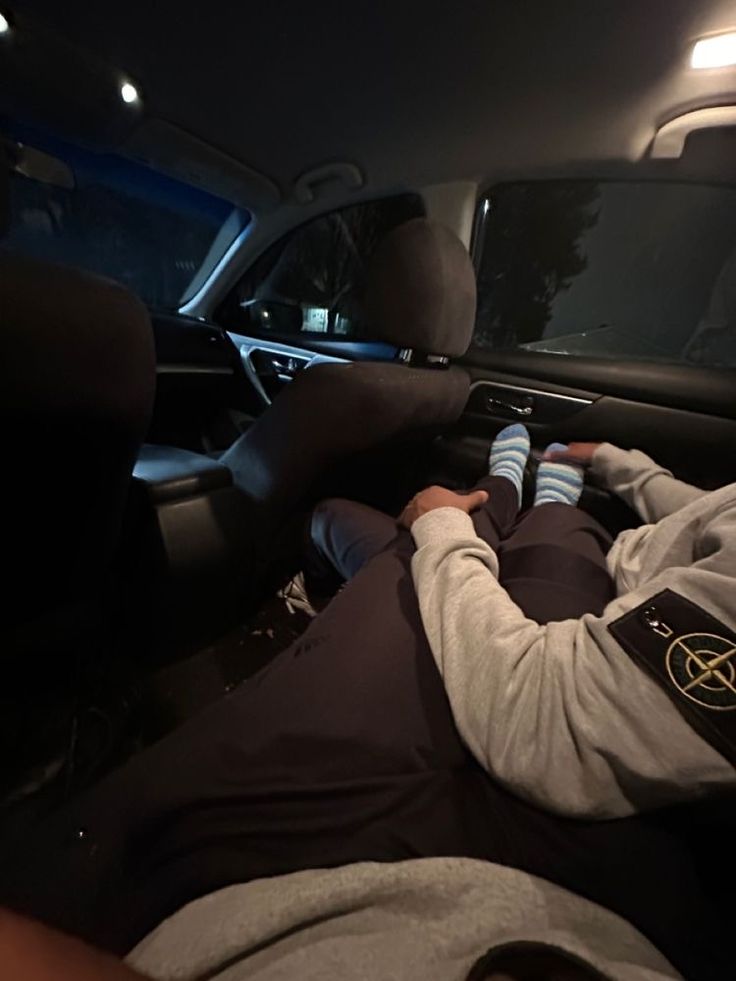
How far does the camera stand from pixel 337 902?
1.47 feet

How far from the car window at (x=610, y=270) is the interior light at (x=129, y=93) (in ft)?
3.81

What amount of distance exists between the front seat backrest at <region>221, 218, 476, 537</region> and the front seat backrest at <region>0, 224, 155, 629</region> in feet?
1.39

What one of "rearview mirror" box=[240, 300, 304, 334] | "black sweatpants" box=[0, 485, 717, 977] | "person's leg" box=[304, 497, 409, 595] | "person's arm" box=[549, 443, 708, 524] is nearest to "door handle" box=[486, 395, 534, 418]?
"person's arm" box=[549, 443, 708, 524]

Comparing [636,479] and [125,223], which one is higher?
[125,223]

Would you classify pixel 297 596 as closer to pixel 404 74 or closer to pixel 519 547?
pixel 519 547

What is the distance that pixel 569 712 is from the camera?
1.80 feet

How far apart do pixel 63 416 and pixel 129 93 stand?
1.31 meters

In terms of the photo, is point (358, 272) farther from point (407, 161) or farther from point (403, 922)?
point (403, 922)

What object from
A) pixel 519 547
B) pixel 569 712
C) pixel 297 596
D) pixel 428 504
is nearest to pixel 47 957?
pixel 569 712

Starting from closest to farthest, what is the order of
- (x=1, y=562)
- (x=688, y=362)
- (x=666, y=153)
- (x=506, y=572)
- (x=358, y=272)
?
(x=1, y=562), (x=506, y=572), (x=666, y=153), (x=688, y=362), (x=358, y=272)

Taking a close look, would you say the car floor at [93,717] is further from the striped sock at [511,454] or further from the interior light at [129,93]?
the interior light at [129,93]

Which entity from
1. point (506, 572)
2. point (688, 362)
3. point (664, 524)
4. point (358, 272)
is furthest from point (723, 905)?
point (358, 272)

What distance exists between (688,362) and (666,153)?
64 cm

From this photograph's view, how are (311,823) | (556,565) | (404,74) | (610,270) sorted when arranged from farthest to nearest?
(610,270) < (404,74) < (556,565) < (311,823)
